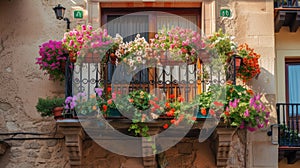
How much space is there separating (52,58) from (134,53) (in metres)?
1.15

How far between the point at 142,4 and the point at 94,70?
5.12 feet

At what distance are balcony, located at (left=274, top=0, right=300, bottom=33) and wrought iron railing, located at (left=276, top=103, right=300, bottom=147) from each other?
47.8 inches

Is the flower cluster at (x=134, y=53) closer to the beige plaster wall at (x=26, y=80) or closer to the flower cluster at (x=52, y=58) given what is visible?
the flower cluster at (x=52, y=58)

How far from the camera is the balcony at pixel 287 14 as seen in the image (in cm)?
1045

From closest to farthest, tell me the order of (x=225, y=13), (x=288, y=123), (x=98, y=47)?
1. (x=98, y=47)
2. (x=225, y=13)
3. (x=288, y=123)

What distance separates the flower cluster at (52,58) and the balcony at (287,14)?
10.8ft

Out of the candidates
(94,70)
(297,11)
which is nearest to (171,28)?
(94,70)

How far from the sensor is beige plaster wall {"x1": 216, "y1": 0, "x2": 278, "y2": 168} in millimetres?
9930

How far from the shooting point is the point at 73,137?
9.24 meters

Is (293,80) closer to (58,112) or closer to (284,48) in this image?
(284,48)

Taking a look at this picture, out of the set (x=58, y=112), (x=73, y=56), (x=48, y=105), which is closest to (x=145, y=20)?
(x=73, y=56)

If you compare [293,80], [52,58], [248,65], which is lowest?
[293,80]

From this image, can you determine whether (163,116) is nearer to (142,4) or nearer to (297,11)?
(142,4)

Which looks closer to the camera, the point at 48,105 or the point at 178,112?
the point at 178,112
